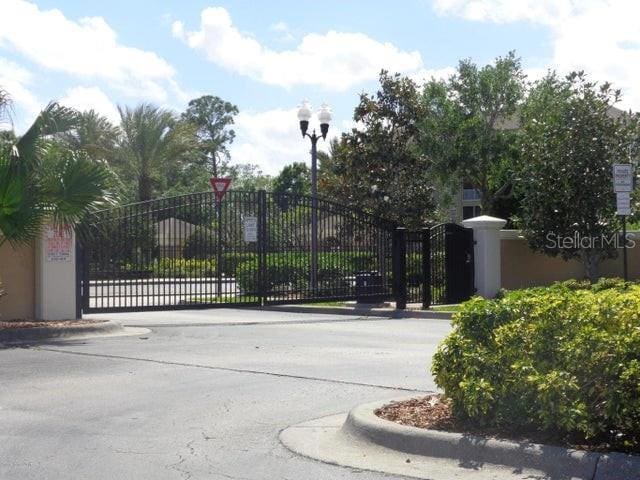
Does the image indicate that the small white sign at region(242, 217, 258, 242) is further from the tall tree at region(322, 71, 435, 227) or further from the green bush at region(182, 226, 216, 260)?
the tall tree at region(322, 71, 435, 227)

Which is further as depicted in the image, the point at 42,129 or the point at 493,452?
the point at 42,129

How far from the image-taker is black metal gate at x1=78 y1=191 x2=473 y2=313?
18578 millimetres

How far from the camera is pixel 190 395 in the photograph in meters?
9.80

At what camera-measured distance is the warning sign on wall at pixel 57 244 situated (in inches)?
650

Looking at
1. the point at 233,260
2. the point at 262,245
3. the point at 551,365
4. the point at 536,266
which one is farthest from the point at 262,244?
the point at 551,365

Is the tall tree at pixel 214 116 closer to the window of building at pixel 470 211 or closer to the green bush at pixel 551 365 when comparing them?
the window of building at pixel 470 211

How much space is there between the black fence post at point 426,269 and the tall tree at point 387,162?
33.0 feet

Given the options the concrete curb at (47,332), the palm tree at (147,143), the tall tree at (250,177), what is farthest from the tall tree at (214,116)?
the concrete curb at (47,332)

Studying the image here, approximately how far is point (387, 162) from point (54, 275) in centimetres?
1764

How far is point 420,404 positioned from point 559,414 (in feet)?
6.08

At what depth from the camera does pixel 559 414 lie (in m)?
6.41

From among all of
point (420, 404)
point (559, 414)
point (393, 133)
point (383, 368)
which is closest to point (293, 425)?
point (420, 404)

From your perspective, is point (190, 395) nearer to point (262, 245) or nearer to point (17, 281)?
point (17, 281)

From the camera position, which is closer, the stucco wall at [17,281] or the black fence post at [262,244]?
the stucco wall at [17,281]
